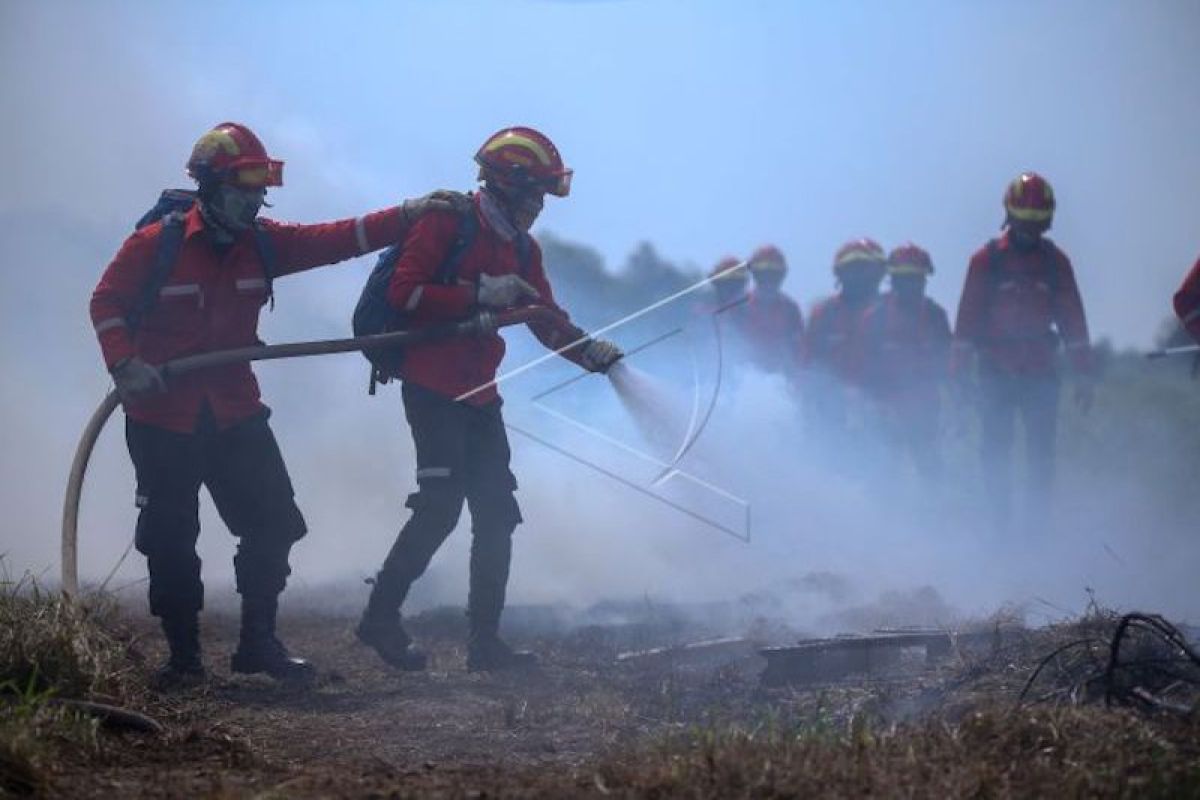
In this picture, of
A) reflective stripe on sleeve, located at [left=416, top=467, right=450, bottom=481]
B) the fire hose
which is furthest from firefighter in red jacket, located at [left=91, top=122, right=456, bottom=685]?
reflective stripe on sleeve, located at [left=416, top=467, right=450, bottom=481]

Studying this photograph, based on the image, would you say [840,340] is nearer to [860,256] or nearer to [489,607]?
[860,256]

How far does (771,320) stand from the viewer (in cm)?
1555

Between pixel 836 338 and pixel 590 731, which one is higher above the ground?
pixel 836 338

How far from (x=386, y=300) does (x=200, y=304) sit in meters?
0.86

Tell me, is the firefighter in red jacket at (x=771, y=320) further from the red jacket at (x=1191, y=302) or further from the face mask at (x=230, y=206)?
the face mask at (x=230, y=206)

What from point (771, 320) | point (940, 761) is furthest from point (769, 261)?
point (940, 761)

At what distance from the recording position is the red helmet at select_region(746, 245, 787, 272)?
622 inches

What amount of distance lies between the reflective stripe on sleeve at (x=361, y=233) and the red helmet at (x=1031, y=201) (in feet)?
17.9

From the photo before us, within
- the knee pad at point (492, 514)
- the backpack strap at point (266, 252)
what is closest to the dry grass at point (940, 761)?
the knee pad at point (492, 514)

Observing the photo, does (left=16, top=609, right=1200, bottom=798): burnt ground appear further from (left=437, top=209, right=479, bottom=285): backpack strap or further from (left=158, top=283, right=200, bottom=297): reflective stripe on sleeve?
(left=437, top=209, right=479, bottom=285): backpack strap

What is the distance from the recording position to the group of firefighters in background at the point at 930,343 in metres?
11.7

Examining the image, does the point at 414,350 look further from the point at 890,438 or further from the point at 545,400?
the point at 890,438

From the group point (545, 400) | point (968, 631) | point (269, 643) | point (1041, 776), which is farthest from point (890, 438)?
point (1041, 776)

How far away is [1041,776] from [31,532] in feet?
27.5
